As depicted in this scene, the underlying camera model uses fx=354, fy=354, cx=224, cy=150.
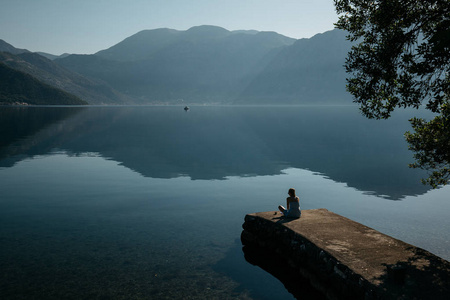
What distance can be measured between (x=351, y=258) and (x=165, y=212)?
1345 cm

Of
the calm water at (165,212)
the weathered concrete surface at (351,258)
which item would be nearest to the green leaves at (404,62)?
the weathered concrete surface at (351,258)

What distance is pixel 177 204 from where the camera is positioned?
2473 cm

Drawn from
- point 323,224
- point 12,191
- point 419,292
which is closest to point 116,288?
point 323,224

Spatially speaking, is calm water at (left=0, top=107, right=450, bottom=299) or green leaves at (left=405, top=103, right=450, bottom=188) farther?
green leaves at (left=405, top=103, right=450, bottom=188)

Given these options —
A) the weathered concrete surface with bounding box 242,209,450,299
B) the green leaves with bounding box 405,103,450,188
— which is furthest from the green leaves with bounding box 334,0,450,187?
the weathered concrete surface with bounding box 242,209,450,299

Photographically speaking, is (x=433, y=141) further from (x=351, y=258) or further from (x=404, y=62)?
(x=351, y=258)

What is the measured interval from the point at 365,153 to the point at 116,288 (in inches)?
2090

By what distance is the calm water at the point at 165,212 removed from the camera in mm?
13383

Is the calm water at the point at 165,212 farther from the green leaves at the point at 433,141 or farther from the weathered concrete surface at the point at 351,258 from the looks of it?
the green leaves at the point at 433,141

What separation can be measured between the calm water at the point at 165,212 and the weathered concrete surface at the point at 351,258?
1.52m

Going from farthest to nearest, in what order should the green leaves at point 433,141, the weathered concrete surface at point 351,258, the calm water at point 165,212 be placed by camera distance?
the green leaves at point 433,141 < the calm water at point 165,212 < the weathered concrete surface at point 351,258

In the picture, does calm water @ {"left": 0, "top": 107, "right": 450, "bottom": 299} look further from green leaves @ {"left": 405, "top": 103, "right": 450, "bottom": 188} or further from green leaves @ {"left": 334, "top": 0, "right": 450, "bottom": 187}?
green leaves @ {"left": 334, "top": 0, "right": 450, "bottom": 187}

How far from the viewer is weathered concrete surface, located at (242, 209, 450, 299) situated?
9.94 metres

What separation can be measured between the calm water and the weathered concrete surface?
4.97ft
